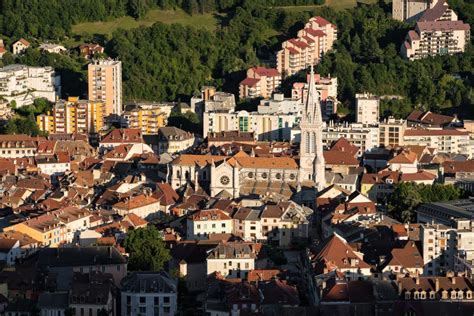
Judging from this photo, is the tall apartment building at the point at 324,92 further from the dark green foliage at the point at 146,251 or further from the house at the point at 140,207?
the dark green foliage at the point at 146,251

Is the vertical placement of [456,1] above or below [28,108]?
above

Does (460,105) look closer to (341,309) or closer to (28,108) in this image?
(28,108)

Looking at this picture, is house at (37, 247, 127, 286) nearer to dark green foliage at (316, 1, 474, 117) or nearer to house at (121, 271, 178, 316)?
house at (121, 271, 178, 316)

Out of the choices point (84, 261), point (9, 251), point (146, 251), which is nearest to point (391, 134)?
point (146, 251)

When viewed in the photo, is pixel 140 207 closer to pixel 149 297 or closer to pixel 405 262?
pixel 149 297

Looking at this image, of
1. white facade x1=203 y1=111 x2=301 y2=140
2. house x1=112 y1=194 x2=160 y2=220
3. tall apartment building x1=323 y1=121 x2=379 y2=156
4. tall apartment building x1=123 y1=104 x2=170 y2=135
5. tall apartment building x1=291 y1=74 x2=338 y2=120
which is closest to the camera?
house x1=112 y1=194 x2=160 y2=220

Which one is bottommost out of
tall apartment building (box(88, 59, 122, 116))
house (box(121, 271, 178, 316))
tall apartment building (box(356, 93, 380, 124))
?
house (box(121, 271, 178, 316))

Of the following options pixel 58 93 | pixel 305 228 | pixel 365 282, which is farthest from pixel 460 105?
pixel 365 282

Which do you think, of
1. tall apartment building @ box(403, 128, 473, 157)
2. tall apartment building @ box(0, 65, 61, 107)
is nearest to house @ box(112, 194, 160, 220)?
tall apartment building @ box(403, 128, 473, 157)

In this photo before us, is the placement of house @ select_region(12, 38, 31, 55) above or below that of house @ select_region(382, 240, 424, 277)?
above
